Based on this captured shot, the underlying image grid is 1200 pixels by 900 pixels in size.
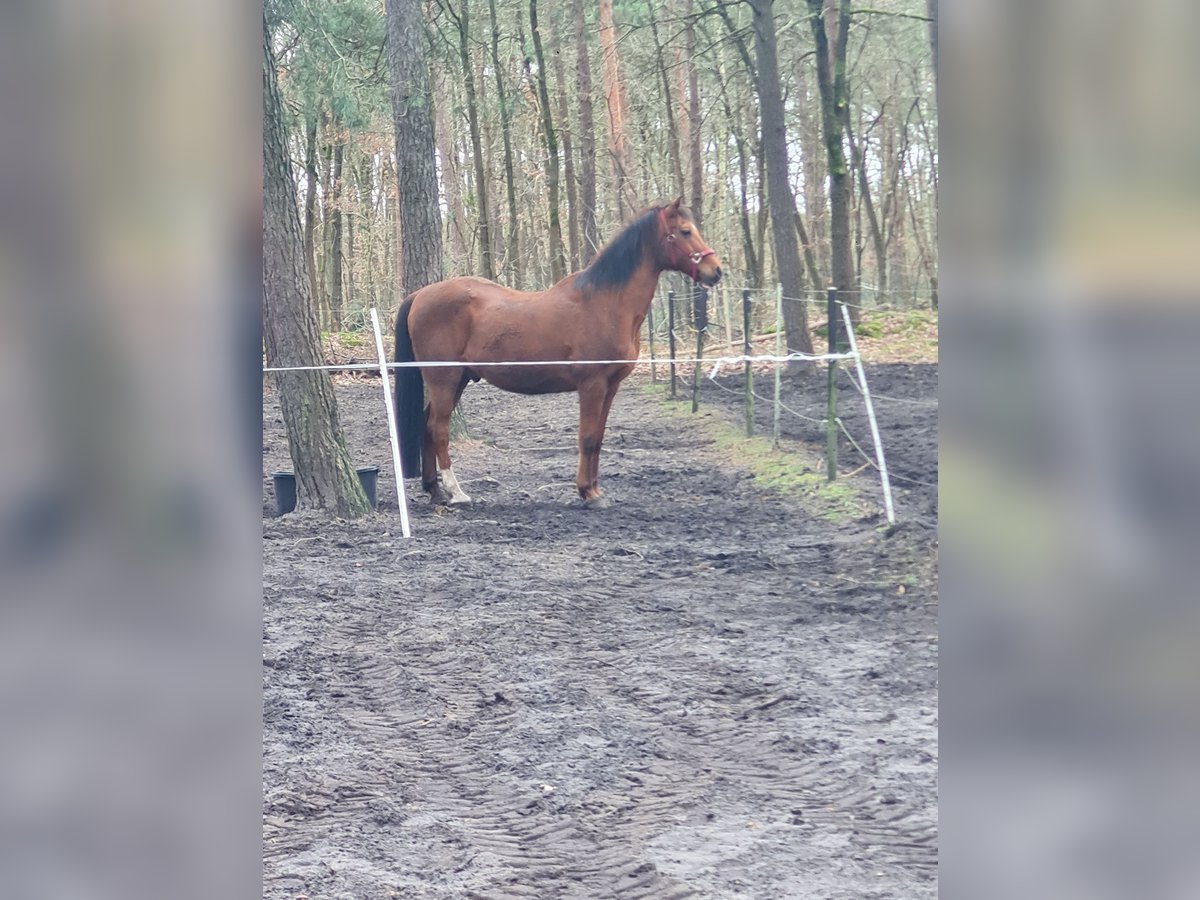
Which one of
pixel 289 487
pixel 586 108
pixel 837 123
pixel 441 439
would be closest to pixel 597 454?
pixel 441 439

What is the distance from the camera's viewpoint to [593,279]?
519 centimetres

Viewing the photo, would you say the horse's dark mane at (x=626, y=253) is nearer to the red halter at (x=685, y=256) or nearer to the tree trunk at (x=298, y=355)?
the red halter at (x=685, y=256)

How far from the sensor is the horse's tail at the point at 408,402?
5324 millimetres

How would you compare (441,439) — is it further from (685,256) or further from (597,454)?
(685,256)

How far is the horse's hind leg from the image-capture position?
5230 mm

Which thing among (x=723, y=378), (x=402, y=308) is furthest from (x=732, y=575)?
(x=723, y=378)

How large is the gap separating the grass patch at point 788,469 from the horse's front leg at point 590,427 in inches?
39.0

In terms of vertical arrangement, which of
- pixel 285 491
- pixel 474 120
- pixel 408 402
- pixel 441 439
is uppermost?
pixel 474 120

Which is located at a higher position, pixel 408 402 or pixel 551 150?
pixel 551 150

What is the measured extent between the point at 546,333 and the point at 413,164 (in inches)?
101

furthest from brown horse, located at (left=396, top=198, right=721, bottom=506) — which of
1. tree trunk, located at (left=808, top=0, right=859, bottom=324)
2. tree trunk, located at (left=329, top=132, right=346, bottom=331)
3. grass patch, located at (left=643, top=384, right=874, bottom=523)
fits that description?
tree trunk, located at (left=329, top=132, right=346, bottom=331)

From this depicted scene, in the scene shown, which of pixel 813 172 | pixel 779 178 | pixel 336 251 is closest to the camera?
pixel 779 178

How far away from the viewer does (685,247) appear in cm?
509
